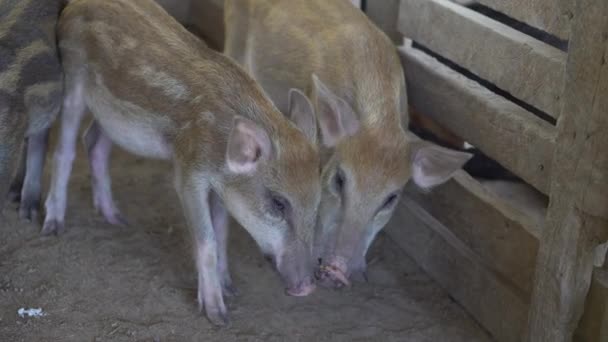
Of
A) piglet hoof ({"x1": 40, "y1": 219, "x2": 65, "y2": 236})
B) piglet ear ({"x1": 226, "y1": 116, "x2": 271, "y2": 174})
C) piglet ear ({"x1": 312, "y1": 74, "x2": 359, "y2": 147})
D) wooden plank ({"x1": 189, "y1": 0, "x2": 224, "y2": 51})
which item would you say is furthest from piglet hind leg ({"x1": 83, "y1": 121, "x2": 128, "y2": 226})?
wooden plank ({"x1": 189, "y1": 0, "x2": 224, "y2": 51})

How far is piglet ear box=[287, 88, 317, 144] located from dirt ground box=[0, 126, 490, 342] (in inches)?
33.4

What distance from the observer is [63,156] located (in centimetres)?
422

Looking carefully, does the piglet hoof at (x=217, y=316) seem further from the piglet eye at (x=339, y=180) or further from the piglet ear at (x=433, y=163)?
the piglet ear at (x=433, y=163)

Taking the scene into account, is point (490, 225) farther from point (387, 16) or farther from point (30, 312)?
point (30, 312)

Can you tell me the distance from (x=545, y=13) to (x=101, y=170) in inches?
96.6

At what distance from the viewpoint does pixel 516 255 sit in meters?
3.45

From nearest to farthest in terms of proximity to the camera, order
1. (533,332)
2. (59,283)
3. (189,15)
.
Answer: (533,332) < (59,283) < (189,15)

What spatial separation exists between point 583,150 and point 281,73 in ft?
6.40

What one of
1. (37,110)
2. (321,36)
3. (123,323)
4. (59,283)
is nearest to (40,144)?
(37,110)

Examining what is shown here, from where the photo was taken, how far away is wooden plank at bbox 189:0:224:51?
5953mm

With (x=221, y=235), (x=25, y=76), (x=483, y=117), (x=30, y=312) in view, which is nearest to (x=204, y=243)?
(x=221, y=235)

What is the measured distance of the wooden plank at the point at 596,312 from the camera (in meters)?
2.97

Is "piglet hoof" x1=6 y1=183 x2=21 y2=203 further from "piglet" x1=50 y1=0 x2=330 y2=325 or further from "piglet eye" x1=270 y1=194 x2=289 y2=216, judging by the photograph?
"piglet eye" x1=270 y1=194 x2=289 y2=216

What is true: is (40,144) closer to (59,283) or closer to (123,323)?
(59,283)
